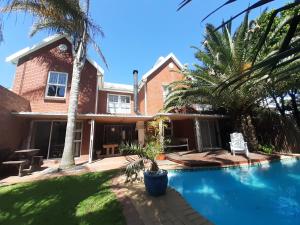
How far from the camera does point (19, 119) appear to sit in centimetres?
1230

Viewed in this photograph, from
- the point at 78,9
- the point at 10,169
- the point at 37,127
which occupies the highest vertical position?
the point at 78,9

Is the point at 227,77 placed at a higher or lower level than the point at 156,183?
higher

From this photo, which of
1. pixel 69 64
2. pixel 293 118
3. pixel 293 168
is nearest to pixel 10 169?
pixel 69 64

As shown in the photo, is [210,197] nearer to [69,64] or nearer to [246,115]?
[246,115]

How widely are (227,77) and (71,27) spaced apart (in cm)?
1144

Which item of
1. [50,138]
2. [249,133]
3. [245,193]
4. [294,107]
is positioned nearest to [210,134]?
[249,133]

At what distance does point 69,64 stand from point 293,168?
18.0m

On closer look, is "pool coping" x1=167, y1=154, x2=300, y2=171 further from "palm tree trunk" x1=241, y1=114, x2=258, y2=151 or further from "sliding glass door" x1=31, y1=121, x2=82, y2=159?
"sliding glass door" x1=31, y1=121, x2=82, y2=159

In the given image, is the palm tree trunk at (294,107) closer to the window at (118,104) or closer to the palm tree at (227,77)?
the palm tree at (227,77)

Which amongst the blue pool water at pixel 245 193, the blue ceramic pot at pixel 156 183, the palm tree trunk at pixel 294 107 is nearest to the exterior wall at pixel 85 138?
the blue pool water at pixel 245 193

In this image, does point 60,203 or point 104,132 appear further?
point 104,132

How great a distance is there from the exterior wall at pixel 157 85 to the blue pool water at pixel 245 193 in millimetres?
8827

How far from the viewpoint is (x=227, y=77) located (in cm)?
1298

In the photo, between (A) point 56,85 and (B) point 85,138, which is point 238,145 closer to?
(B) point 85,138
